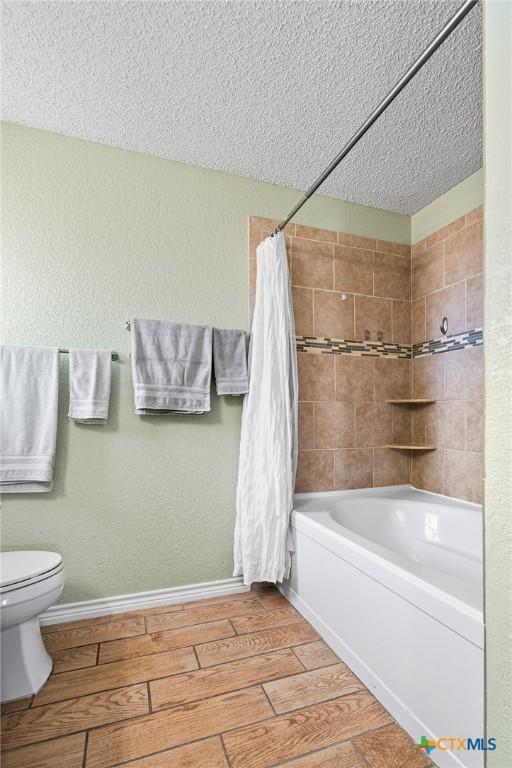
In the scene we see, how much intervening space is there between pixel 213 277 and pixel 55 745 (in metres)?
2.07

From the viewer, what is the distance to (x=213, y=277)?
2221 millimetres

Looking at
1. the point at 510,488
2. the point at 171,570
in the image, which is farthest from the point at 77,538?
the point at 510,488

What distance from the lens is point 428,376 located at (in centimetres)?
255

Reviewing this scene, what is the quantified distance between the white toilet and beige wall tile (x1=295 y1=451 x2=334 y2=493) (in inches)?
53.8

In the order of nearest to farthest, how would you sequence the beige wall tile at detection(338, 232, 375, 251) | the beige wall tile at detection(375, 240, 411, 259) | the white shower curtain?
the white shower curtain, the beige wall tile at detection(338, 232, 375, 251), the beige wall tile at detection(375, 240, 411, 259)

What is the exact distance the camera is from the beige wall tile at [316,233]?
2418mm

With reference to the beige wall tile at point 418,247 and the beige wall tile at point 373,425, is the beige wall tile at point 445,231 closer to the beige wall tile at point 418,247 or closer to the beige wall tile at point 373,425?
the beige wall tile at point 418,247

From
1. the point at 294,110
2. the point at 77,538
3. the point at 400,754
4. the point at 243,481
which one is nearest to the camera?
the point at 400,754

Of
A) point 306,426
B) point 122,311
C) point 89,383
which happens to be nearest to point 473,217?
point 306,426

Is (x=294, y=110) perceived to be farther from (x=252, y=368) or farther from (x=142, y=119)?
(x=252, y=368)

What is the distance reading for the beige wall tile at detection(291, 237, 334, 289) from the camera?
2.40 m

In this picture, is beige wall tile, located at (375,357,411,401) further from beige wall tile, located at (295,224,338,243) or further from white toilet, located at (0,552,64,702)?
white toilet, located at (0,552,64,702)

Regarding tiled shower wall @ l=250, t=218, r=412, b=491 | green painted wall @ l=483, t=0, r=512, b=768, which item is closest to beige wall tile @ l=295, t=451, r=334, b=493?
tiled shower wall @ l=250, t=218, r=412, b=491

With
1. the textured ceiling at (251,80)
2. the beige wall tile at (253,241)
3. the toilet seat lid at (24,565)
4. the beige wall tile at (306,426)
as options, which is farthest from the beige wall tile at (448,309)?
the toilet seat lid at (24,565)
